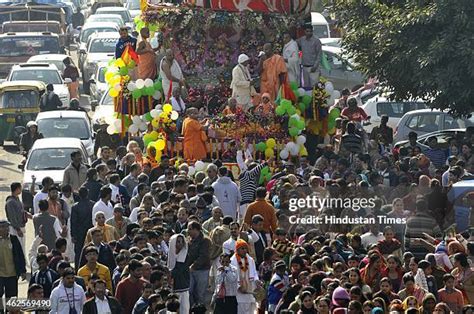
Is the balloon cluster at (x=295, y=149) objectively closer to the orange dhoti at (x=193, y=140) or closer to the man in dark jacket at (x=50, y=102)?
the orange dhoti at (x=193, y=140)

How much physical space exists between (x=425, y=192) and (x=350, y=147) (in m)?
5.19

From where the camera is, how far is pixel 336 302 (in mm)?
20859

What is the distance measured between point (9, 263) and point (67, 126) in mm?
12485

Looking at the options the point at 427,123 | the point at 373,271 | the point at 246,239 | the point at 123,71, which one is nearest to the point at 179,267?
the point at 246,239

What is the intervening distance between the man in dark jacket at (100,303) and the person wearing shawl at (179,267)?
2.24m

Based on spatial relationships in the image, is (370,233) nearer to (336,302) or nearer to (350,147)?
(336,302)

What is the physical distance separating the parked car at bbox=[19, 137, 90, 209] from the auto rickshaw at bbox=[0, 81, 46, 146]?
637cm

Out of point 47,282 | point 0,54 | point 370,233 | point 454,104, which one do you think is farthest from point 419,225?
point 0,54

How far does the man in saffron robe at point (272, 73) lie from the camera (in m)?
33.4

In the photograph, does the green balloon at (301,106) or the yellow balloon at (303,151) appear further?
the green balloon at (301,106)

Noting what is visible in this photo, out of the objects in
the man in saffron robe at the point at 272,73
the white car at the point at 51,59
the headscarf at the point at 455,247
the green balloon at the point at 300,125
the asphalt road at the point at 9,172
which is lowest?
the headscarf at the point at 455,247

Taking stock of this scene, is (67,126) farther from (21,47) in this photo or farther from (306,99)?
(21,47)

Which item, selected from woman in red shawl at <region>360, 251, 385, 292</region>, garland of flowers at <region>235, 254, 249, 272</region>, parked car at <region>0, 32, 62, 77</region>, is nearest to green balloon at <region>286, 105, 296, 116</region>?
garland of flowers at <region>235, 254, 249, 272</region>

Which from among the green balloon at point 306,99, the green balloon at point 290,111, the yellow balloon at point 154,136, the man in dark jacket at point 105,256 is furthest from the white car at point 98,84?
the man in dark jacket at point 105,256
